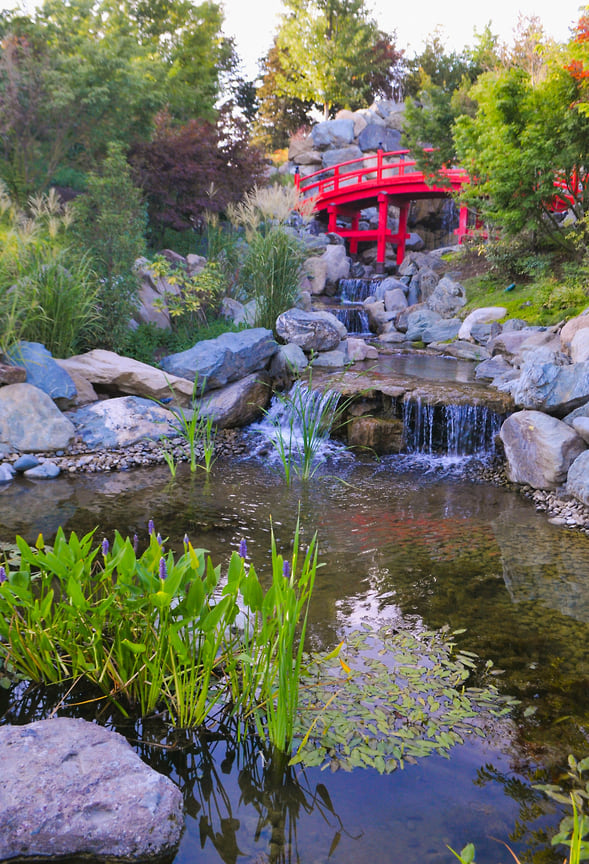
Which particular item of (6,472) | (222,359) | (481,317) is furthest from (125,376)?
(481,317)

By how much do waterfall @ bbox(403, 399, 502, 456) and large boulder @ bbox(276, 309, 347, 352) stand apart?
98.0 inches

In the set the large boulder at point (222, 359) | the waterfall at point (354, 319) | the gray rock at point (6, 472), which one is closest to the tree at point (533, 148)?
the waterfall at point (354, 319)

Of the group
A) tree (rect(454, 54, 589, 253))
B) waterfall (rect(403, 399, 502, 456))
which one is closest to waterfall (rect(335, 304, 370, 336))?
tree (rect(454, 54, 589, 253))

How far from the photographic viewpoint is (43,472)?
553 centimetres

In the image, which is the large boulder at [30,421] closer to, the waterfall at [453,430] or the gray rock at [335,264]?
the waterfall at [453,430]

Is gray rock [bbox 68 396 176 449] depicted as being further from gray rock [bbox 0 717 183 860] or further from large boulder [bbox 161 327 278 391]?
gray rock [bbox 0 717 183 860]

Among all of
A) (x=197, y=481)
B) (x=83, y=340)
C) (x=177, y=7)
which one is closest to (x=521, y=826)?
(x=197, y=481)

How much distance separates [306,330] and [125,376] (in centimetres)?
316

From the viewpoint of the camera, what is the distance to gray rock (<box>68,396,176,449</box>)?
20.7 ft

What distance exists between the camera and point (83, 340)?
7559mm

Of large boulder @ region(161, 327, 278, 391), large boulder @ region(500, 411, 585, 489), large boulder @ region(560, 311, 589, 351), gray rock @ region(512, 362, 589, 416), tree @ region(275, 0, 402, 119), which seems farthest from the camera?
tree @ region(275, 0, 402, 119)

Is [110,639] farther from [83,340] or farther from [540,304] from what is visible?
[540,304]

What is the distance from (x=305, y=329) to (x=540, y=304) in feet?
18.7

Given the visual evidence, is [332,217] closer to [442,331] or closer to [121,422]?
[442,331]
